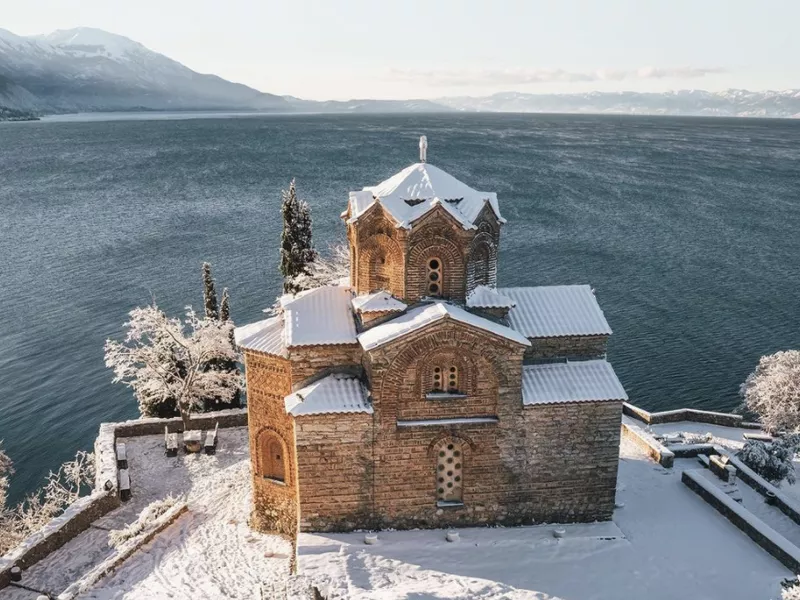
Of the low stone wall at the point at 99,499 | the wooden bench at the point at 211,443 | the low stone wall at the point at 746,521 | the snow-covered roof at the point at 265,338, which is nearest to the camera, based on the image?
the low stone wall at the point at 746,521

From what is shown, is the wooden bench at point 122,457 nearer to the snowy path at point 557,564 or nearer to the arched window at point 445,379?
the snowy path at point 557,564

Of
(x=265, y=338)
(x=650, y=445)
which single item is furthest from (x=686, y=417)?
(x=265, y=338)

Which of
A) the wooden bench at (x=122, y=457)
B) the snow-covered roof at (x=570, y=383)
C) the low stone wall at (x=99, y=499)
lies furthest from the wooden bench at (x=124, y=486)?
the snow-covered roof at (x=570, y=383)

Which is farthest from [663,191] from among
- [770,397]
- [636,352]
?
[770,397]

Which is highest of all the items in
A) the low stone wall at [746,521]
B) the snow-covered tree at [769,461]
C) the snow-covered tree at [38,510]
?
the low stone wall at [746,521]

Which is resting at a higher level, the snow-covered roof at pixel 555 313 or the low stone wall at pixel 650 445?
the snow-covered roof at pixel 555 313

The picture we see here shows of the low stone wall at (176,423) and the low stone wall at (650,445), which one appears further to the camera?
the low stone wall at (176,423)

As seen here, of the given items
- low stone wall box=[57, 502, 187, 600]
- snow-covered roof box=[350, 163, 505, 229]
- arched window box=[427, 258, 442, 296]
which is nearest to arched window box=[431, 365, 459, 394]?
arched window box=[427, 258, 442, 296]

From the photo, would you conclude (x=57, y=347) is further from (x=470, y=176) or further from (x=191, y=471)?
(x=470, y=176)
